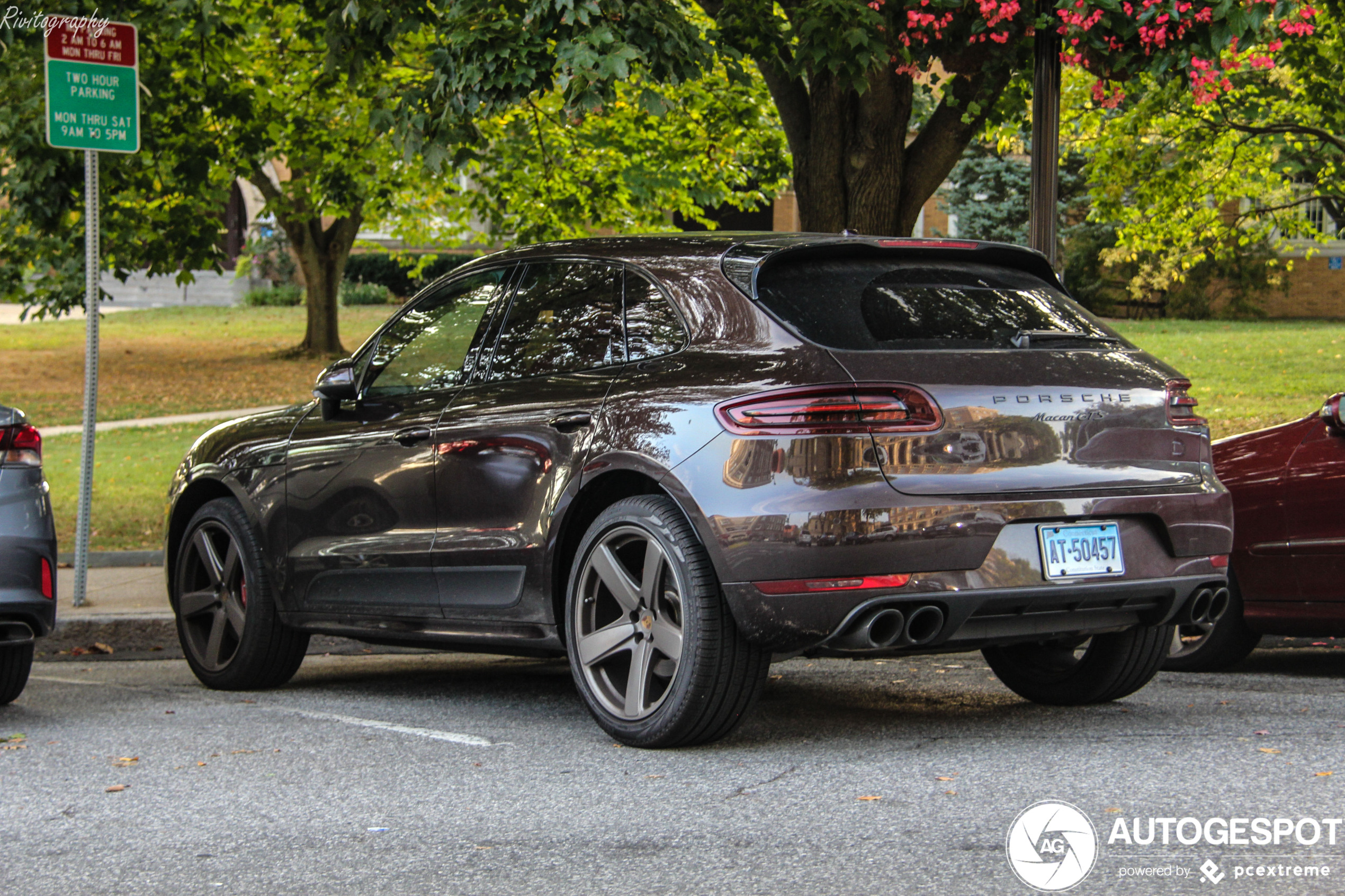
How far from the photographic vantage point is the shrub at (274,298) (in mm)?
38875

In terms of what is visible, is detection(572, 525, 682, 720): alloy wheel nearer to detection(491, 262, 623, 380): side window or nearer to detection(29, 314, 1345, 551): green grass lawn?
detection(491, 262, 623, 380): side window

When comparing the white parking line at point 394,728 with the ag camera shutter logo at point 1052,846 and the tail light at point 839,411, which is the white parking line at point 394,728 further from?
the ag camera shutter logo at point 1052,846

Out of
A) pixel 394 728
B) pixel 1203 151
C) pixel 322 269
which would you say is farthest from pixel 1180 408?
pixel 322 269

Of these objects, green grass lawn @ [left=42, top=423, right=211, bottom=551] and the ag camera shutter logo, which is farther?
green grass lawn @ [left=42, top=423, right=211, bottom=551]

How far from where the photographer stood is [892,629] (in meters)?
4.65

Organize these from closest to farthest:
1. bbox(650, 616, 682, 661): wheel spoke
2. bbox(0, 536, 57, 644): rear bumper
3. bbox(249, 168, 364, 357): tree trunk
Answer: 1. bbox(650, 616, 682, 661): wheel spoke
2. bbox(0, 536, 57, 644): rear bumper
3. bbox(249, 168, 364, 357): tree trunk

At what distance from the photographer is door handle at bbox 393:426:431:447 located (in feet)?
19.5

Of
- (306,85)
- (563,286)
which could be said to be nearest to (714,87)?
(306,85)

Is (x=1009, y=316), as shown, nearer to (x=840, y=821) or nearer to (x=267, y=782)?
(x=840, y=821)

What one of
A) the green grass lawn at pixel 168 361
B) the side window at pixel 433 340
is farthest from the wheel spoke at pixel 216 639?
the green grass lawn at pixel 168 361

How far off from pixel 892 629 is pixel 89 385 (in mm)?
6201

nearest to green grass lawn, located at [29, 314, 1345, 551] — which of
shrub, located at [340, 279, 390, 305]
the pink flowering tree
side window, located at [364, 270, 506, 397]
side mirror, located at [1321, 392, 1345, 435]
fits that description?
shrub, located at [340, 279, 390, 305]

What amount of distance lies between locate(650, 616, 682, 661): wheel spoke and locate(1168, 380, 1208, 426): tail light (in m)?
1.77

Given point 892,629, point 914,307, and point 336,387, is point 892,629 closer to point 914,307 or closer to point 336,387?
point 914,307
